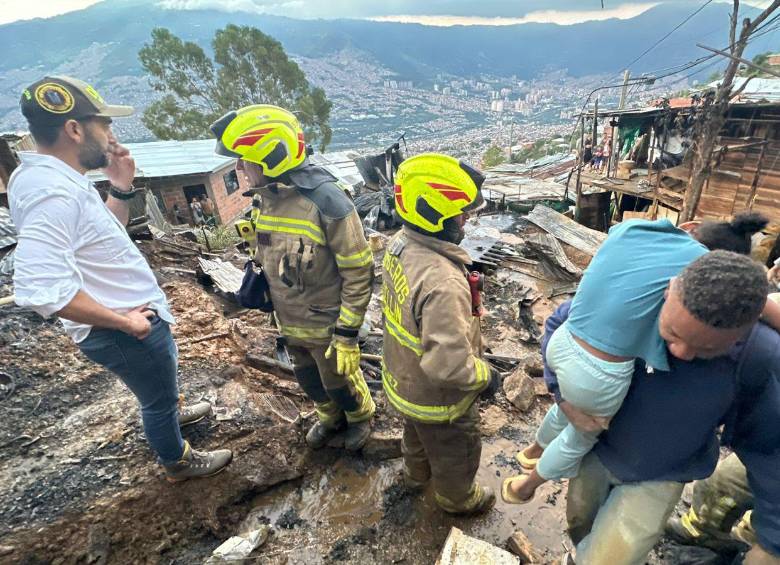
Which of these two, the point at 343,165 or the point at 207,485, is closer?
the point at 207,485

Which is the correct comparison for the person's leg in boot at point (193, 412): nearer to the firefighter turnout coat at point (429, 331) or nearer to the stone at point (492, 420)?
the firefighter turnout coat at point (429, 331)

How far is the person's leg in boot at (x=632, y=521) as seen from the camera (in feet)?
5.45

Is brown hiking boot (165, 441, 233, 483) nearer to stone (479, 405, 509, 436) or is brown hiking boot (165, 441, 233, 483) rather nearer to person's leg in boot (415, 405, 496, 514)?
person's leg in boot (415, 405, 496, 514)

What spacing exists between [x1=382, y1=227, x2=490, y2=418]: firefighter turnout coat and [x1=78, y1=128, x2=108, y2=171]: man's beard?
1.69 metres

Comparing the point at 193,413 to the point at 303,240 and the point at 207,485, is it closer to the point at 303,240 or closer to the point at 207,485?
the point at 207,485

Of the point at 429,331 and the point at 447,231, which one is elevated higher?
the point at 447,231

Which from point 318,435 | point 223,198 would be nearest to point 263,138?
point 318,435

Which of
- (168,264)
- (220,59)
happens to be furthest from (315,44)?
(168,264)

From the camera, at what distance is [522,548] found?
2312mm

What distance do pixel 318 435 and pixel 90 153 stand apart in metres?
2.50

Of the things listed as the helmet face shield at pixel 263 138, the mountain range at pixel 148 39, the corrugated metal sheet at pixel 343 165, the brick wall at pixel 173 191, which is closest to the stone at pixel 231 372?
the helmet face shield at pixel 263 138

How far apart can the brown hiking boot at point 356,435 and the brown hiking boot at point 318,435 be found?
15 centimetres

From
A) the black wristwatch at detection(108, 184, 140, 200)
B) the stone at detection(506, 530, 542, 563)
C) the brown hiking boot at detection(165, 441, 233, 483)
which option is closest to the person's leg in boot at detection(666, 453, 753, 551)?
the stone at detection(506, 530, 542, 563)

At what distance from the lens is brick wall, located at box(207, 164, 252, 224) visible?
16795mm
